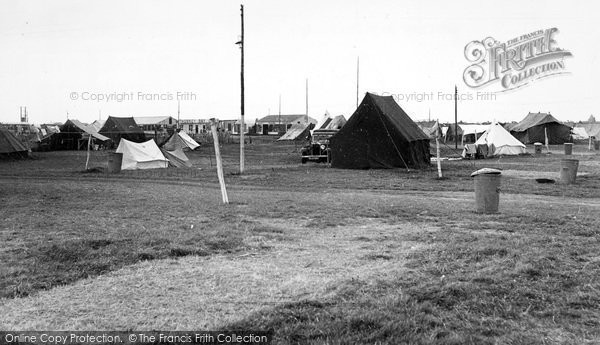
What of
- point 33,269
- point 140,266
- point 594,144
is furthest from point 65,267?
point 594,144

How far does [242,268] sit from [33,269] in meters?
2.49

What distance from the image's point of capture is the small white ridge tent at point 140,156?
2955 centimetres

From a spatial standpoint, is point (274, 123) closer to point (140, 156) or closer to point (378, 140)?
point (140, 156)

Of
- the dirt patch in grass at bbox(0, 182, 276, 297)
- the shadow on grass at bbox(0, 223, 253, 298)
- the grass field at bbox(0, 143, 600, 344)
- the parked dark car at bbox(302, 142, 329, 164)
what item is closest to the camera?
the grass field at bbox(0, 143, 600, 344)

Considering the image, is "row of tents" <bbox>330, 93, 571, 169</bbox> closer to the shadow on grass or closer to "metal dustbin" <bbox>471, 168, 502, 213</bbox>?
"metal dustbin" <bbox>471, 168, 502, 213</bbox>

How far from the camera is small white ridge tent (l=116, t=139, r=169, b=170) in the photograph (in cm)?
2955

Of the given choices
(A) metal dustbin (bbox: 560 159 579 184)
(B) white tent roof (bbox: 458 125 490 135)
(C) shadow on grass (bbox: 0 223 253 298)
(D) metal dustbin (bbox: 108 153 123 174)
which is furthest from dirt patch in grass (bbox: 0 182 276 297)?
(B) white tent roof (bbox: 458 125 490 135)

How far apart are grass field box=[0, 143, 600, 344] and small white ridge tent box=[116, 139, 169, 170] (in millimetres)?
15400

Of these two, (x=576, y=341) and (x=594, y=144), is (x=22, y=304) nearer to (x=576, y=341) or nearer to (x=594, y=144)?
(x=576, y=341)

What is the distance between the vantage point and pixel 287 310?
5.38m

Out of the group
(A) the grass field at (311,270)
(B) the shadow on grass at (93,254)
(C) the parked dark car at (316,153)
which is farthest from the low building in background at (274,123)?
(B) the shadow on grass at (93,254)

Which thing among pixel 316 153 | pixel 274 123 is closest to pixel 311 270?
pixel 316 153

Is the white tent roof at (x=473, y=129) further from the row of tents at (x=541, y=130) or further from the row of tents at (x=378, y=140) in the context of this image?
the row of tents at (x=378, y=140)

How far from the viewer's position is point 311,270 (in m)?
7.01
